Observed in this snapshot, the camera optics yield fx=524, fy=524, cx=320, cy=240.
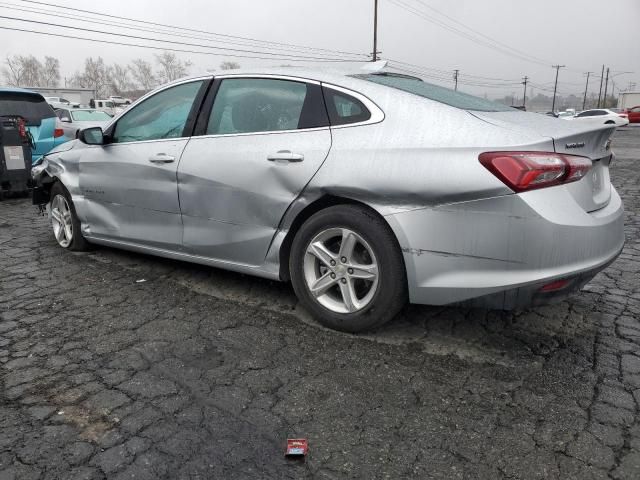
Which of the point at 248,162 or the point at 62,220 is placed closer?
the point at 248,162

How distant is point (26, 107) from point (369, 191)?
7.89 metres

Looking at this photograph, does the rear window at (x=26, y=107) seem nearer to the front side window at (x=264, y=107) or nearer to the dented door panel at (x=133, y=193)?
the dented door panel at (x=133, y=193)

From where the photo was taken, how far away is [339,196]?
295 cm

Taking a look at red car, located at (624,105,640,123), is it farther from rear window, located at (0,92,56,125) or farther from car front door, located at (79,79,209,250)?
car front door, located at (79,79,209,250)

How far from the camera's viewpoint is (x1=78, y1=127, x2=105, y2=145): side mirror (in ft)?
13.8

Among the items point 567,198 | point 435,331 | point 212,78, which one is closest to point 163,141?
point 212,78

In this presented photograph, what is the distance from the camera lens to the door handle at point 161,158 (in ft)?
12.1

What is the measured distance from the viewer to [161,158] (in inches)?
147

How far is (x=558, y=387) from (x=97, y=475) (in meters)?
2.05

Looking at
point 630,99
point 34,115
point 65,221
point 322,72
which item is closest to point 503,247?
point 322,72

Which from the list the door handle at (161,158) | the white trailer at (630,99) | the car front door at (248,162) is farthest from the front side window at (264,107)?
the white trailer at (630,99)

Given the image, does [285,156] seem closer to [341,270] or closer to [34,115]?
[341,270]

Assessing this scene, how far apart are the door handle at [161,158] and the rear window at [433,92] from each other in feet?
4.70

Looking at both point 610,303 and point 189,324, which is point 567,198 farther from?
point 189,324
